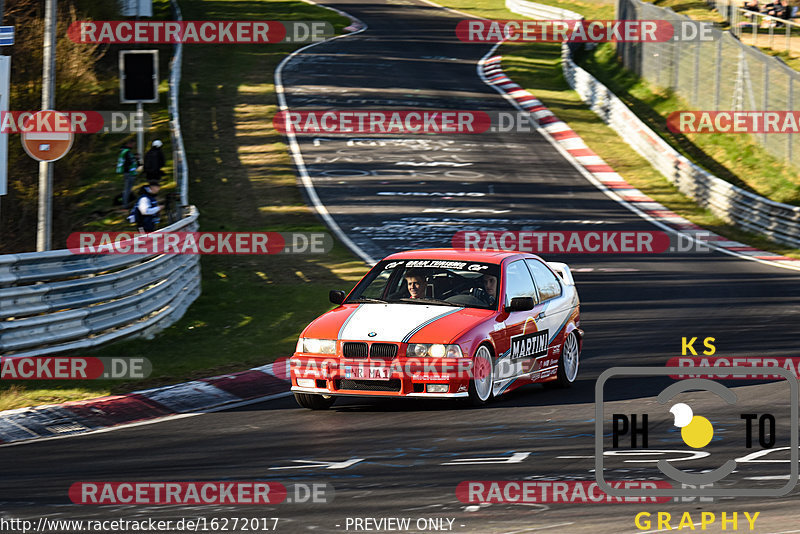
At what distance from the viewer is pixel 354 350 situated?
34.1 feet

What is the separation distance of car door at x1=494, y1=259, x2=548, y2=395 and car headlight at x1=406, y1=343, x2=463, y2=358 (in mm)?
783

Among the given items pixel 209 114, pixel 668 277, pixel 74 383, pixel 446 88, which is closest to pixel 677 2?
pixel 446 88

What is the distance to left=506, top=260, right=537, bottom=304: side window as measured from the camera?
1155 centimetres

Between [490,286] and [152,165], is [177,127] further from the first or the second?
[490,286]

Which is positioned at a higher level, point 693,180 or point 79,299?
point 693,180

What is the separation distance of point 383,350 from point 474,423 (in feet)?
3.54

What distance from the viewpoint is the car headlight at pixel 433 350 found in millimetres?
10266

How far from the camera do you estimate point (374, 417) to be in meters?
10.3

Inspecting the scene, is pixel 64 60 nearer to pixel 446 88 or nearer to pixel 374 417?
pixel 446 88

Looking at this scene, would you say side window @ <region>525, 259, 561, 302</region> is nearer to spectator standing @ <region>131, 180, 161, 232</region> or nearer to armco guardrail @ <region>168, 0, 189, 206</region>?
spectator standing @ <region>131, 180, 161, 232</region>

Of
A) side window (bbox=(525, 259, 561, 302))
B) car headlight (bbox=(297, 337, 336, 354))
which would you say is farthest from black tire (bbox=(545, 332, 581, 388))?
car headlight (bbox=(297, 337, 336, 354))

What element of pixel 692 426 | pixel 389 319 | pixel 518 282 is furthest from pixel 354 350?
pixel 692 426

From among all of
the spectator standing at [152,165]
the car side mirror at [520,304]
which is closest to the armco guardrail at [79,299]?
the car side mirror at [520,304]

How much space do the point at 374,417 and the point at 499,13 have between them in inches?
1964
